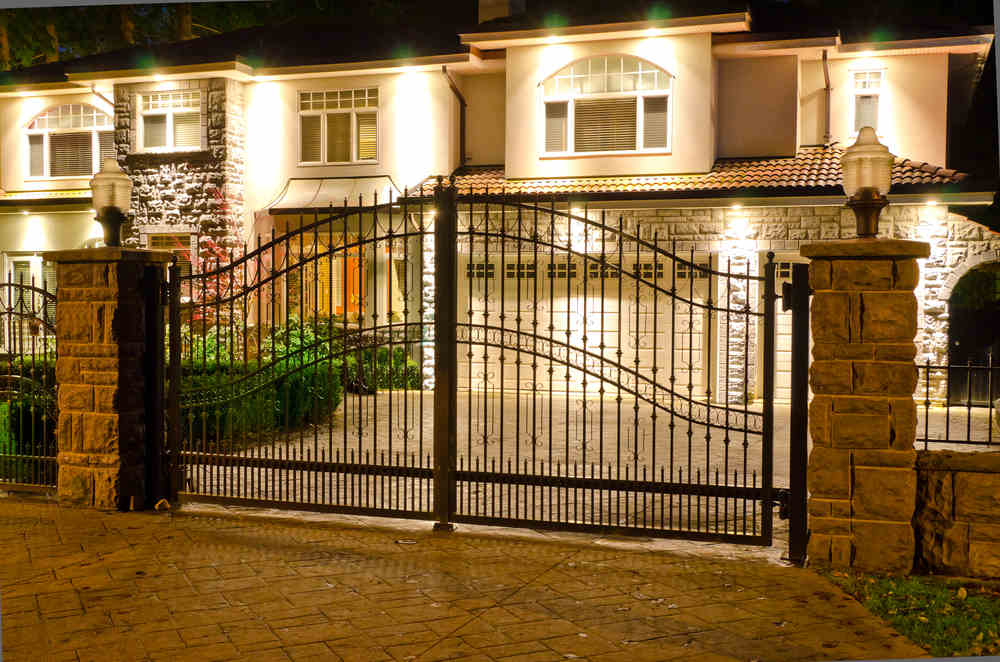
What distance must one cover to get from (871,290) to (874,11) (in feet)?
62.1

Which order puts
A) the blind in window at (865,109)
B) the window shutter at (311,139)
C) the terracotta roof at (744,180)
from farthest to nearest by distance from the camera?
1. the window shutter at (311,139)
2. the blind in window at (865,109)
3. the terracotta roof at (744,180)

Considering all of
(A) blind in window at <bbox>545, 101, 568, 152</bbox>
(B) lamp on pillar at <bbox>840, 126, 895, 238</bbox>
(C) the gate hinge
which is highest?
(A) blind in window at <bbox>545, 101, 568, 152</bbox>

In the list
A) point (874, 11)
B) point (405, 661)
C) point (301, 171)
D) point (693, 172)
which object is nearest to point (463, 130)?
point (301, 171)

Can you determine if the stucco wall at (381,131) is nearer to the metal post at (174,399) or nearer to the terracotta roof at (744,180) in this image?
the terracotta roof at (744,180)

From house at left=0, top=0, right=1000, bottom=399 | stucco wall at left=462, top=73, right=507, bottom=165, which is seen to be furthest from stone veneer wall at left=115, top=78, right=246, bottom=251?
stucco wall at left=462, top=73, right=507, bottom=165

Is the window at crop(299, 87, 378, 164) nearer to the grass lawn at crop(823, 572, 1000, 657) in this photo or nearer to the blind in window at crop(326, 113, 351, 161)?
the blind in window at crop(326, 113, 351, 161)

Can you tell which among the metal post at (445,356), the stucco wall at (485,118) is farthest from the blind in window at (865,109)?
the metal post at (445,356)

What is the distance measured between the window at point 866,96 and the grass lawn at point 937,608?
546 inches

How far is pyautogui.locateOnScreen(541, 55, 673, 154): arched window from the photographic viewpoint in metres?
18.1

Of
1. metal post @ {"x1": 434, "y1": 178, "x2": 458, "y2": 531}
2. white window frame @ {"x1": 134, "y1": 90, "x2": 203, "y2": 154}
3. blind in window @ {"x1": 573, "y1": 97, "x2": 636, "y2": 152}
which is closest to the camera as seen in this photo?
metal post @ {"x1": 434, "y1": 178, "x2": 458, "y2": 531}

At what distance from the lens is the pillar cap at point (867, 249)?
614 cm

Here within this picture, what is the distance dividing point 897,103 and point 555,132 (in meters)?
6.57

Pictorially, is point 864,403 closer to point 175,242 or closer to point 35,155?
point 175,242

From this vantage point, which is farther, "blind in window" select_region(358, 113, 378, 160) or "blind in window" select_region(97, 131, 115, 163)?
"blind in window" select_region(97, 131, 115, 163)
